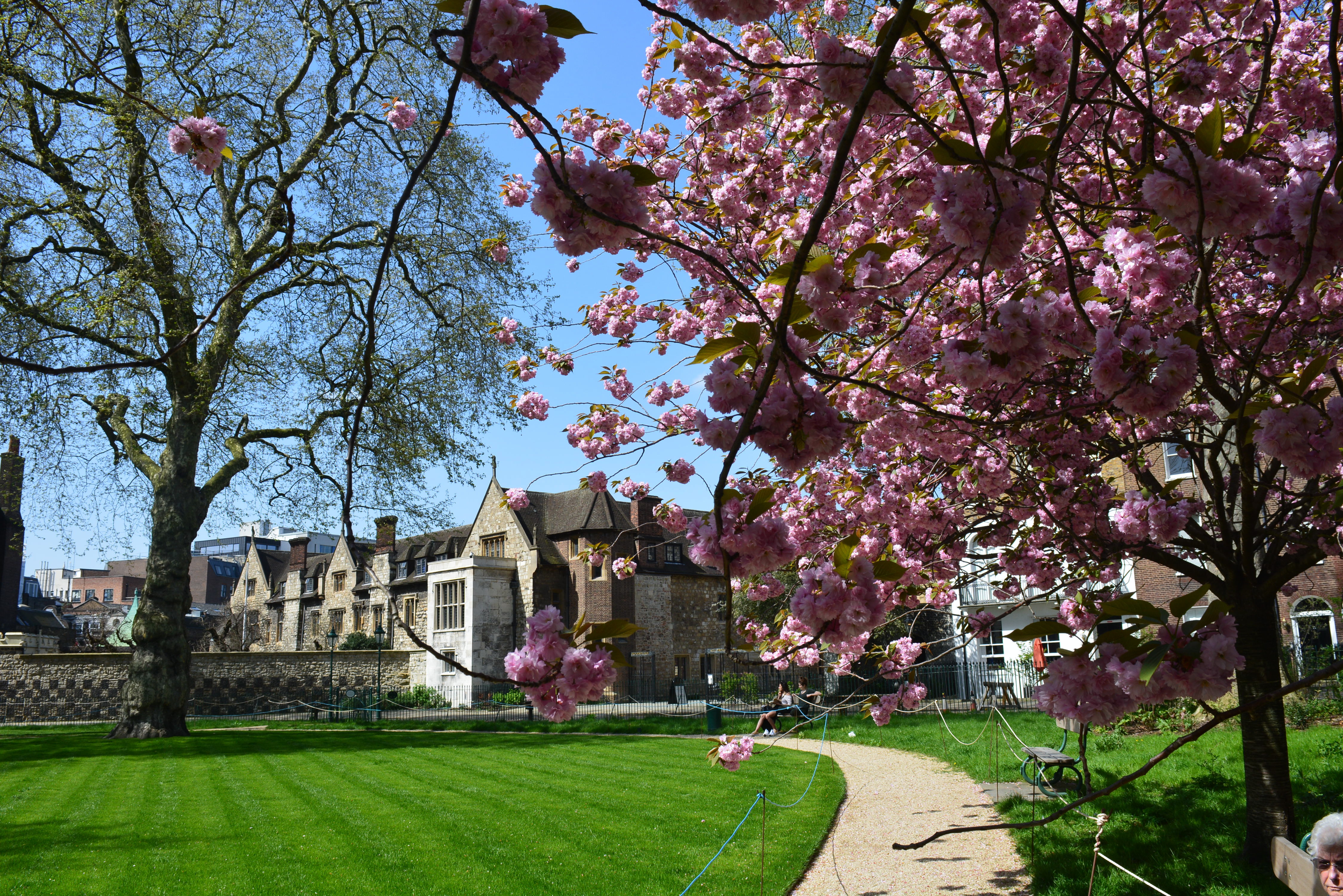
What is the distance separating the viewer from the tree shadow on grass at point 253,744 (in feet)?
46.0

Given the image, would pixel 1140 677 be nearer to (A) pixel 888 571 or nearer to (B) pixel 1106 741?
(A) pixel 888 571

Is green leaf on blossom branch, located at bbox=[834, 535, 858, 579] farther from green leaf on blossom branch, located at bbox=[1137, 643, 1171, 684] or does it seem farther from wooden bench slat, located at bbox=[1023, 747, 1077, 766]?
wooden bench slat, located at bbox=[1023, 747, 1077, 766]

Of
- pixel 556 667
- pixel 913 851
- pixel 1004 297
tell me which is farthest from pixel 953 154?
pixel 913 851

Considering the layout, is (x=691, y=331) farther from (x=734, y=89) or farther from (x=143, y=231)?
(x=143, y=231)

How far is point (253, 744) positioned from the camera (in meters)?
16.0

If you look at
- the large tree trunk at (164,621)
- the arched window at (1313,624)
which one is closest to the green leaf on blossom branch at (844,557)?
the large tree trunk at (164,621)

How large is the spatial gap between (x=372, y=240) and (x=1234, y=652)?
16.5 metres

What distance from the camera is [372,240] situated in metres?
16.4

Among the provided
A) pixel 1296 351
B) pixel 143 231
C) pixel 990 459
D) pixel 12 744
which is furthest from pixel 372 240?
pixel 1296 351

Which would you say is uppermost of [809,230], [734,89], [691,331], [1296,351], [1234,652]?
[734,89]

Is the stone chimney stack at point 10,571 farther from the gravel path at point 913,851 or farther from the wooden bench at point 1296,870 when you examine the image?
the wooden bench at point 1296,870

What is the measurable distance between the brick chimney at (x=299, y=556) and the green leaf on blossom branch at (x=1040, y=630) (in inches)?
2069

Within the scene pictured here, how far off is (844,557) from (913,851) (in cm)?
652

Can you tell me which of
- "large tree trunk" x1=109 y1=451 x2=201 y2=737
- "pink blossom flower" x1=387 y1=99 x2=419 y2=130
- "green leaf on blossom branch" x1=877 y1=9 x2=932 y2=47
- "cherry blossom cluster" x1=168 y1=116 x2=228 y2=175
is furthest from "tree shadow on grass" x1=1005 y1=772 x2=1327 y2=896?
"large tree trunk" x1=109 y1=451 x2=201 y2=737
